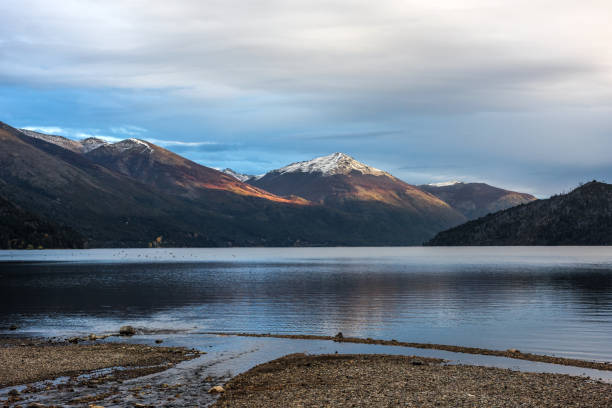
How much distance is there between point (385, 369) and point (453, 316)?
3146cm

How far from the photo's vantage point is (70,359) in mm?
40906

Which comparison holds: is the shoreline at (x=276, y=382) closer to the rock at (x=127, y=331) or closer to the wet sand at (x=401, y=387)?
the wet sand at (x=401, y=387)

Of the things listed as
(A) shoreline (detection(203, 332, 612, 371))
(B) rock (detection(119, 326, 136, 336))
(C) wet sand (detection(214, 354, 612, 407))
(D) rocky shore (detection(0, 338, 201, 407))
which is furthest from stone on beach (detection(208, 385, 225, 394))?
(B) rock (detection(119, 326, 136, 336))

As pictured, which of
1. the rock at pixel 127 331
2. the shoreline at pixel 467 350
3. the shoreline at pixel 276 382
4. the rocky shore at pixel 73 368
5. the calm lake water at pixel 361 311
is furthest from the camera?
the rock at pixel 127 331

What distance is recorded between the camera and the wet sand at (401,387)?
93.9ft

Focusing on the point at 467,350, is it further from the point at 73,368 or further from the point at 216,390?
the point at 73,368

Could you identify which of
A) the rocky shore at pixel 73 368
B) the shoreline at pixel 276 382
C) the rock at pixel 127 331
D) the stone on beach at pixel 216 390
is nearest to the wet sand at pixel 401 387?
the shoreline at pixel 276 382

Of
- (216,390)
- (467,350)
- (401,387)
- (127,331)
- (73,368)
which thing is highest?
(401,387)

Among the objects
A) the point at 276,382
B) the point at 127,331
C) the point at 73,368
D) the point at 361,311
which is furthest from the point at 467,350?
the point at 127,331

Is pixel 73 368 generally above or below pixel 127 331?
above

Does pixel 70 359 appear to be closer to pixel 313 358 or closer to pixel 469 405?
pixel 313 358

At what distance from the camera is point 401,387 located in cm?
3162

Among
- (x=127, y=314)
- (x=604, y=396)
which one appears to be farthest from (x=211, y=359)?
(x=127, y=314)

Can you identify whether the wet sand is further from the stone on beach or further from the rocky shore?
the rocky shore
